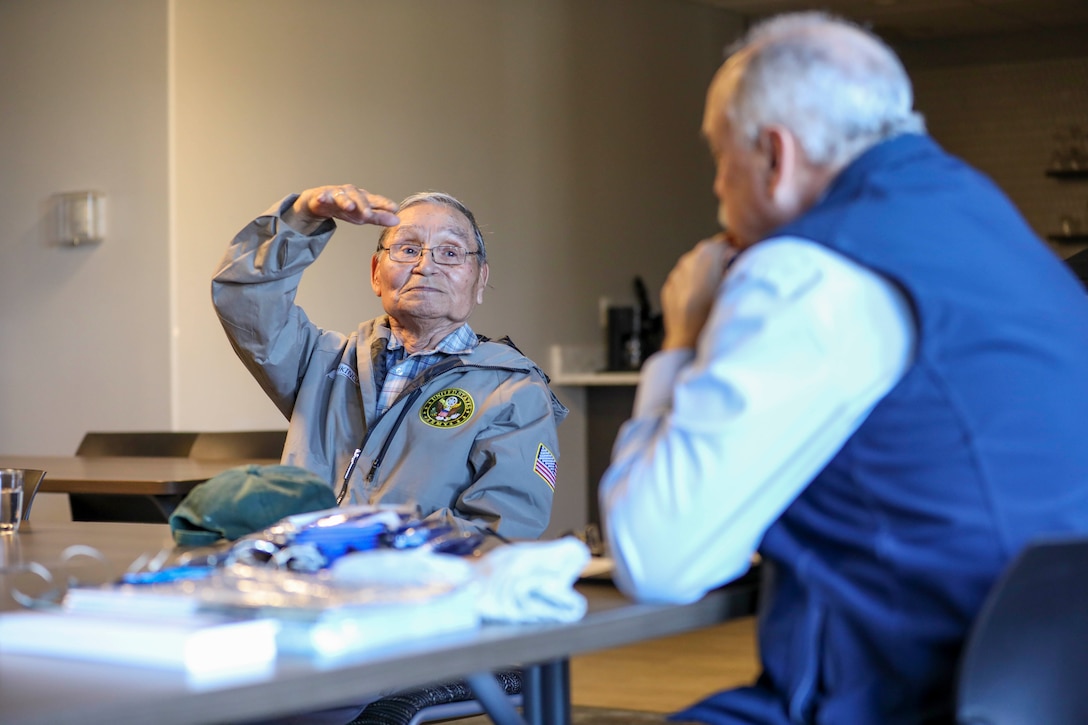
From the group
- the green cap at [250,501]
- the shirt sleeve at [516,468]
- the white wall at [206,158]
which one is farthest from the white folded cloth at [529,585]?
the white wall at [206,158]

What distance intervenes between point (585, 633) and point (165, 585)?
0.38m

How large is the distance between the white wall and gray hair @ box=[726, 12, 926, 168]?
10.3ft

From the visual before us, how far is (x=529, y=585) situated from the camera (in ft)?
3.75

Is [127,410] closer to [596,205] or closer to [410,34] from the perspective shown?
[410,34]

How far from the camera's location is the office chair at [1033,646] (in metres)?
1.00

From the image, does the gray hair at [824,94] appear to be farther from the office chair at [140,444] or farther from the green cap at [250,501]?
the office chair at [140,444]

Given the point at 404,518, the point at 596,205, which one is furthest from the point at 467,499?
the point at 596,205

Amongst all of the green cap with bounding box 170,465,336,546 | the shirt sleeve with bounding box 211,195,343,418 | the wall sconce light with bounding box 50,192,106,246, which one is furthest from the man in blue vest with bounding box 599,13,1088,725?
the wall sconce light with bounding box 50,192,106,246

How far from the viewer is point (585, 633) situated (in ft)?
3.70

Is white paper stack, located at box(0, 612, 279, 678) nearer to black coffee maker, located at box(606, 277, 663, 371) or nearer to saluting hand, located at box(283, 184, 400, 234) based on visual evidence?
saluting hand, located at box(283, 184, 400, 234)

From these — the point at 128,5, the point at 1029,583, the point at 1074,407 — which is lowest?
the point at 1029,583

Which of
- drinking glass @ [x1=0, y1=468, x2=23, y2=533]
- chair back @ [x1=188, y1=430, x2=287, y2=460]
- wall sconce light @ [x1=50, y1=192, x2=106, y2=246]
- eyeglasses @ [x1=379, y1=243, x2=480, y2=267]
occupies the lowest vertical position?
chair back @ [x1=188, y1=430, x2=287, y2=460]

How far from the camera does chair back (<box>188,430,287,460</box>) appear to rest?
3.67 meters

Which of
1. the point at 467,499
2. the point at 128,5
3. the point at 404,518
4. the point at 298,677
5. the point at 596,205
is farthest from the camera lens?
the point at 596,205
